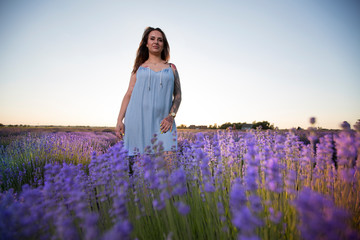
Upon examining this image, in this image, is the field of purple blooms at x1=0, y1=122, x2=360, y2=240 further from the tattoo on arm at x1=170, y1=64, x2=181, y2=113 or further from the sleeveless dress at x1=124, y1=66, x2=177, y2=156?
the tattoo on arm at x1=170, y1=64, x2=181, y2=113

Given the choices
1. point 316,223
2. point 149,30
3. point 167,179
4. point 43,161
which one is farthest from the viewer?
point 43,161

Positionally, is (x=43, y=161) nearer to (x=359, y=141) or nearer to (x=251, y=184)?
(x=251, y=184)

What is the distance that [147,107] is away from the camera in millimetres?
3469

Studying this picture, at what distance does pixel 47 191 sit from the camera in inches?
55.4

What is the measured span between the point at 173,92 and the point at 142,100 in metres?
0.59

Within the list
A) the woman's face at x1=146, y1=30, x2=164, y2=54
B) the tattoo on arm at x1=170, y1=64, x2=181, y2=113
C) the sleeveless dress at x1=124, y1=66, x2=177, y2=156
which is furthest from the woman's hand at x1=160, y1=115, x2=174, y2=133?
the woman's face at x1=146, y1=30, x2=164, y2=54

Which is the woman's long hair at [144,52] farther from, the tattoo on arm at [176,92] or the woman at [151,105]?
the tattoo on arm at [176,92]

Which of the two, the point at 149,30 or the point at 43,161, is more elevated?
the point at 149,30

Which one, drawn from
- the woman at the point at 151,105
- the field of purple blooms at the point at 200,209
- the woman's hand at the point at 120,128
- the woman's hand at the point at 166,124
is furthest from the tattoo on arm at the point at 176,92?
the field of purple blooms at the point at 200,209

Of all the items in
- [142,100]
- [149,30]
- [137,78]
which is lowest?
→ [142,100]

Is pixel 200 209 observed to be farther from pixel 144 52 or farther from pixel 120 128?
pixel 144 52

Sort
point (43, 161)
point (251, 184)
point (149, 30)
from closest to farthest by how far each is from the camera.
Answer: point (251, 184), point (149, 30), point (43, 161)

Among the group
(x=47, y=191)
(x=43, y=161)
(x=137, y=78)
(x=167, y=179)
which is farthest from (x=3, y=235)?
(x=43, y=161)

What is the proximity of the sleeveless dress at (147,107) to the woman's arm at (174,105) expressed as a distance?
11cm
